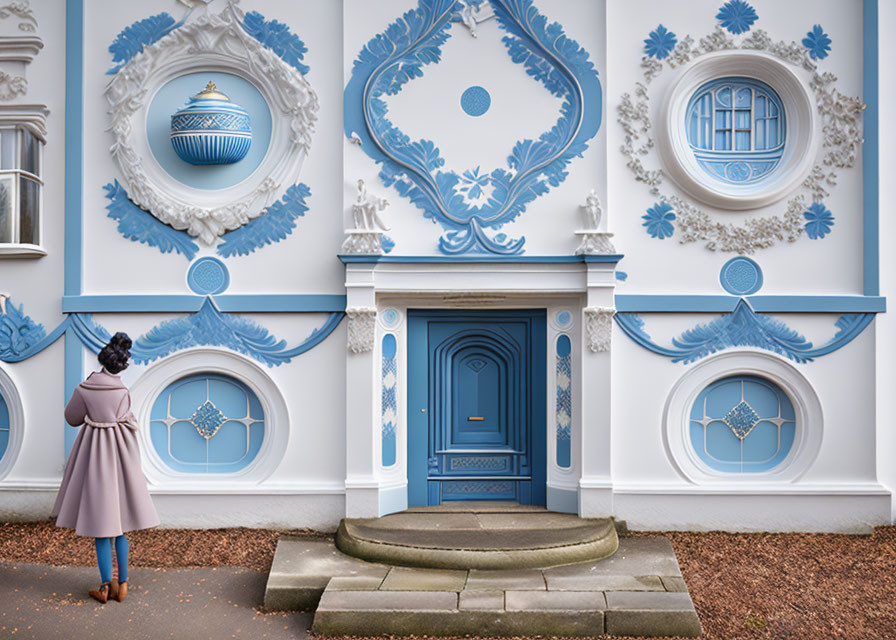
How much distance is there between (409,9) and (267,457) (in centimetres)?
432

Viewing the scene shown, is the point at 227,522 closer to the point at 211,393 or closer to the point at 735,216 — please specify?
the point at 211,393

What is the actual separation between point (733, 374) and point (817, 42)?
10.3 ft

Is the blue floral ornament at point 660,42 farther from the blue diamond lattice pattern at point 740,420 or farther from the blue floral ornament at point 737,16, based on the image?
the blue diamond lattice pattern at point 740,420

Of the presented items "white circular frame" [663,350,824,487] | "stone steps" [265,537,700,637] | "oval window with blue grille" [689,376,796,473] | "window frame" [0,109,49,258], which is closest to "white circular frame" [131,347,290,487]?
"stone steps" [265,537,700,637]

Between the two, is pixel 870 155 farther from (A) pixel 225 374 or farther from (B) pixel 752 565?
(A) pixel 225 374

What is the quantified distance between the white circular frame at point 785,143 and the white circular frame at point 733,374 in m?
1.45

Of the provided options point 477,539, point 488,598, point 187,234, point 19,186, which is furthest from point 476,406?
point 19,186

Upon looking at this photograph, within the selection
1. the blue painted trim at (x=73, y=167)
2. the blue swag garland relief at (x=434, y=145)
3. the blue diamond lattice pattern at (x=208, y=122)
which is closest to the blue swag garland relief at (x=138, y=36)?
the blue painted trim at (x=73, y=167)

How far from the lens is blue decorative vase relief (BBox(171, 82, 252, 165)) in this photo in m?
7.70

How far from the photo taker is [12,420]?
8188mm

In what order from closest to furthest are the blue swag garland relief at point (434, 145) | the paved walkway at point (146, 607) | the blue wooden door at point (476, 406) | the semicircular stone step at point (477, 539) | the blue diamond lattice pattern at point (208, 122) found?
the paved walkway at point (146, 607) → the semicircular stone step at point (477, 539) → the blue diamond lattice pattern at point (208, 122) → the blue swag garland relief at point (434, 145) → the blue wooden door at point (476, 406)

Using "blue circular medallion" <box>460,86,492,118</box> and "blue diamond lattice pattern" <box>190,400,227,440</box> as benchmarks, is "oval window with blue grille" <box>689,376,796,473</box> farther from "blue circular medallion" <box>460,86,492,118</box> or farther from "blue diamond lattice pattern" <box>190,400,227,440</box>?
"blue diamond lattice pattern" <box>190,400,227,440</box>

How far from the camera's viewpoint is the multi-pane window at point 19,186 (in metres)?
8.04

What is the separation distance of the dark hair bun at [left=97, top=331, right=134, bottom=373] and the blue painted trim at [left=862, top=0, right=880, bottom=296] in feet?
21.1
